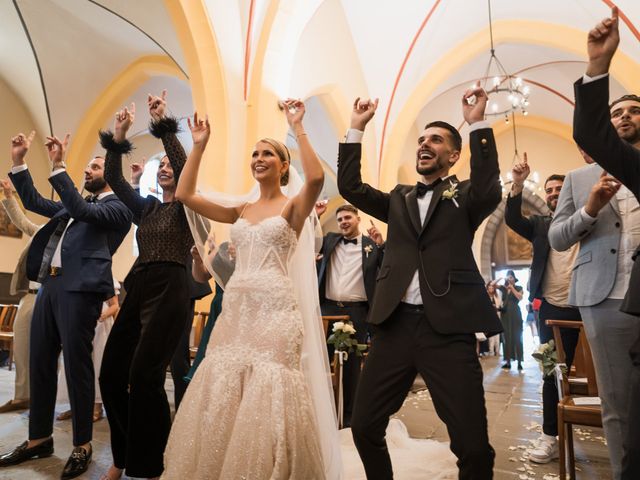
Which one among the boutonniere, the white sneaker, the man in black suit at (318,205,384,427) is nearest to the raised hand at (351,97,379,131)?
the boutonniere

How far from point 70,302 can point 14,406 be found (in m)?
2.46

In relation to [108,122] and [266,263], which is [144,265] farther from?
[108,122]

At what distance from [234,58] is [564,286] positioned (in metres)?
5.61

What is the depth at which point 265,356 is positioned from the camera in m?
2.16

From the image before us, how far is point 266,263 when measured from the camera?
2.37 metres

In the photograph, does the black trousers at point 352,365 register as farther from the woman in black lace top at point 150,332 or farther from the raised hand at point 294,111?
the raised hand at point 294,111

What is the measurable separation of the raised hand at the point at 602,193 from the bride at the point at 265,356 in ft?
4.24

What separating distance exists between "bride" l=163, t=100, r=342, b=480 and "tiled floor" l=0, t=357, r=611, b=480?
48.4 inches

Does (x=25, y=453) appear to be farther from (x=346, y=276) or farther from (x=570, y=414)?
(x=570, y=414)

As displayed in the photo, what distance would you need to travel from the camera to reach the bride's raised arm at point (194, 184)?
2547 millimetres

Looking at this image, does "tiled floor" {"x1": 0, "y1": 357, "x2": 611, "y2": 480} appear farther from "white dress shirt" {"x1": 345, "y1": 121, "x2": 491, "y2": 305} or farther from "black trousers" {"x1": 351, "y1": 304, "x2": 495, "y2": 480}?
"white dress shirt" {"x1": 345, "y1": 121, "x2": 491, "y2": 305}

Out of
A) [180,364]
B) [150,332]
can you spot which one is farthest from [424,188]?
[180,364]

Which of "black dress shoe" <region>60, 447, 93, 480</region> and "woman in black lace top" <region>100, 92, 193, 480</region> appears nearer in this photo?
"woman in black lace top" <region>100, 92, 193, 480</region>

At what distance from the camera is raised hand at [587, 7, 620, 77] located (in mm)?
1648
